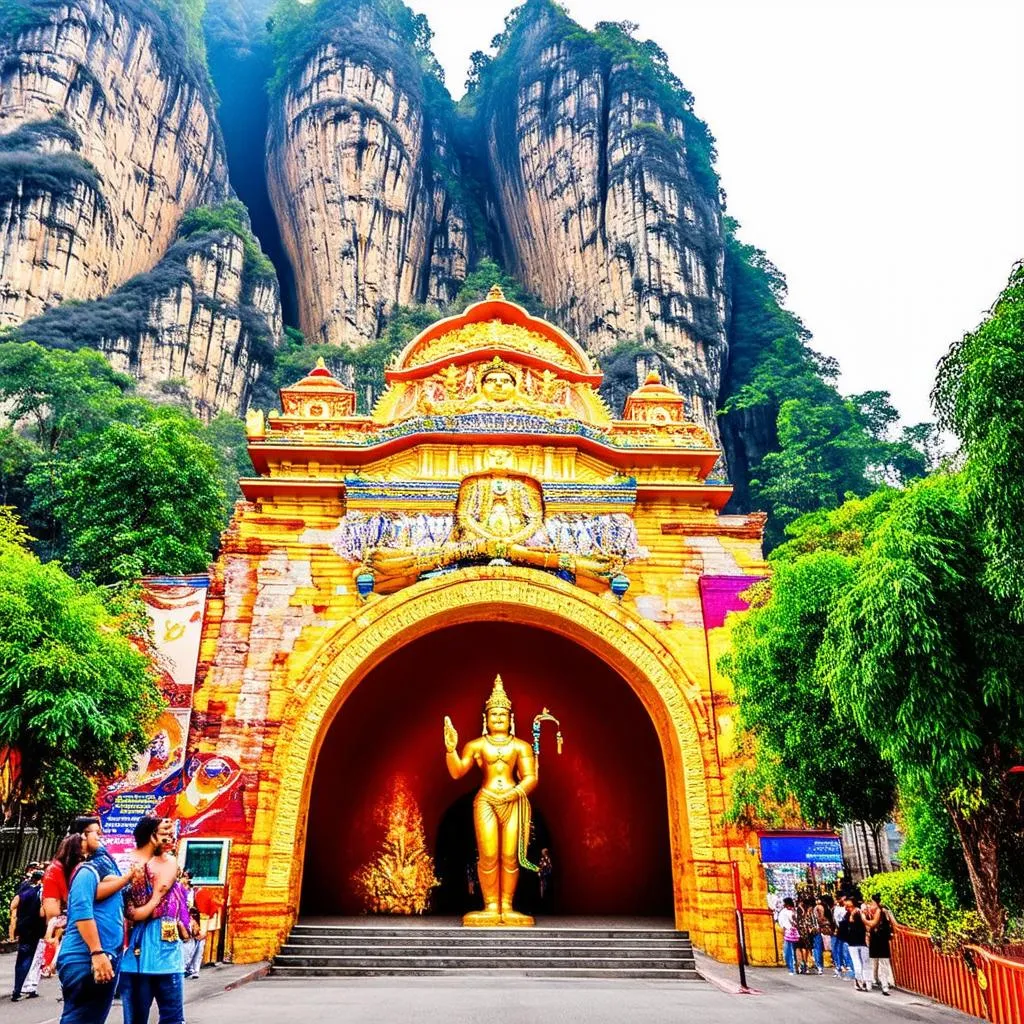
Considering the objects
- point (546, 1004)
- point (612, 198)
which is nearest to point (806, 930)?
point (546, 1004)

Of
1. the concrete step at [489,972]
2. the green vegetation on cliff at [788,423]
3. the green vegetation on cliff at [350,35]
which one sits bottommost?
the concrete step at [489,972]

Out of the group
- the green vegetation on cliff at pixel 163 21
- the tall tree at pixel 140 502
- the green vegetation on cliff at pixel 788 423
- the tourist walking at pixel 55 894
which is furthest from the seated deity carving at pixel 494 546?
the green vegetation on cliff at pixel 163 21

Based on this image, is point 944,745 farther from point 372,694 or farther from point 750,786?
point 372,694

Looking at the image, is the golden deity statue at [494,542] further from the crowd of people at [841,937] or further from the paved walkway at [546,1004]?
the paved walkway at [546,1004]

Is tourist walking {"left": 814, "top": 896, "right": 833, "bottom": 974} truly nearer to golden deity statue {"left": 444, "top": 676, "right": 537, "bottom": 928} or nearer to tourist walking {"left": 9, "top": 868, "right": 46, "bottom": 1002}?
golden deity statue {"left": 444, "top": 676, "right": 537, "bottom": 928}

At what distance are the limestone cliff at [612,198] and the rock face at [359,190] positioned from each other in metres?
4.96

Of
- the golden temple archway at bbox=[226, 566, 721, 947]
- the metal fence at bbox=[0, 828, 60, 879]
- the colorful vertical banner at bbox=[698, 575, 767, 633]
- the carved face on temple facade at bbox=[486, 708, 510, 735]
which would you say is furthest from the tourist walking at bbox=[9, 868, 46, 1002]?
the colorful vertical banner at bbox=[698, 575, 767, 633]

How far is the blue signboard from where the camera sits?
10250mm

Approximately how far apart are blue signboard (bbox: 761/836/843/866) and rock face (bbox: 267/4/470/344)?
3706cm

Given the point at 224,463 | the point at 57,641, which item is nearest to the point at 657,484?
the point at 57,641

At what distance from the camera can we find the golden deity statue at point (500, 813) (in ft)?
35.0

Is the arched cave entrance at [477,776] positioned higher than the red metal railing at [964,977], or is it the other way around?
the arched cave entrance at [477,776]

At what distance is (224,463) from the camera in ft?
102

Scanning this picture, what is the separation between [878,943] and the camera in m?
8.36
